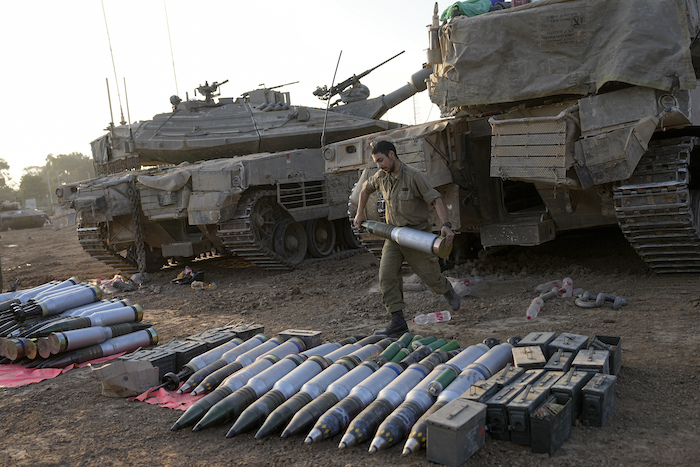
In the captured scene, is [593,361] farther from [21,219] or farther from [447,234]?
[21,219]

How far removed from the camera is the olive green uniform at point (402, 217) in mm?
5727

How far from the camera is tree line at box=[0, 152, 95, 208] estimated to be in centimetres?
4884

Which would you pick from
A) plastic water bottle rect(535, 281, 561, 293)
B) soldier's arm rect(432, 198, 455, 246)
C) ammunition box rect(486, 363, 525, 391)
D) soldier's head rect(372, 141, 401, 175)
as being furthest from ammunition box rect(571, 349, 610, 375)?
plastic water bottle rect(535, 281, 561, 293)

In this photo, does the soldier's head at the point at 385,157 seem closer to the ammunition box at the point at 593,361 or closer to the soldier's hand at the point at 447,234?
the soldier's hand at the point at 447,234

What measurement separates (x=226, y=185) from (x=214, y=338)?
16.9 ft

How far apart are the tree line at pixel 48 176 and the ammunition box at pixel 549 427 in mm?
50852

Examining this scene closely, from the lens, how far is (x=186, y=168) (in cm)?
1094

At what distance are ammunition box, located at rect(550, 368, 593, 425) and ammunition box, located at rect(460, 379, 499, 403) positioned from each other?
32 cm

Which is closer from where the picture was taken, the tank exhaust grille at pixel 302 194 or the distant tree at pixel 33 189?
the tank exhaust grille at pixel 302 194

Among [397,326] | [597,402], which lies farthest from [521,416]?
[397,326]

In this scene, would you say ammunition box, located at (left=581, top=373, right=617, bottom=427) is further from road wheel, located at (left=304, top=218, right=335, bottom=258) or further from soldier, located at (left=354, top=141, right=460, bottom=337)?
road wheel, located at (left=304, top=218, right=335, bottom=258)

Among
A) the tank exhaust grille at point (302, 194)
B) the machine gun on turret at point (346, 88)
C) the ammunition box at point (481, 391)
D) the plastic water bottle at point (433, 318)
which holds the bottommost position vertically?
the plastic water bottle at point (433, 318)

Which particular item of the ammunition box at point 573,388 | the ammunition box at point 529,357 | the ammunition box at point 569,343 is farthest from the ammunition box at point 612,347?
the ammunition box at point 573,388

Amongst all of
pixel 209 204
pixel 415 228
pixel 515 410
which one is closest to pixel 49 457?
pixel 515 410
